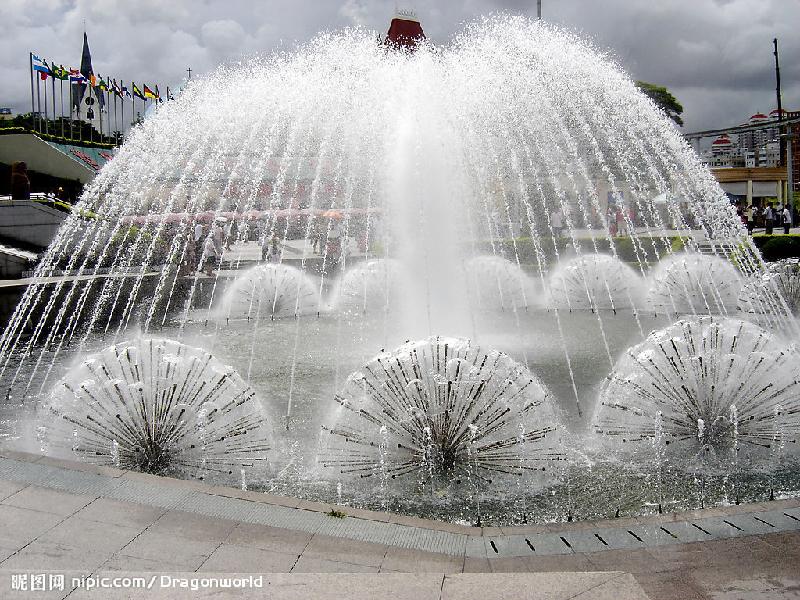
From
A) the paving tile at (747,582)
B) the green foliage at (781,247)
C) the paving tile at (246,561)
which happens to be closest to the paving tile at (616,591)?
the paving tile at (747,582)

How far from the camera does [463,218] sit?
595 inches

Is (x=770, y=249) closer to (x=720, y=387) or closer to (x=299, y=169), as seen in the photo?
(x=720, y=387)

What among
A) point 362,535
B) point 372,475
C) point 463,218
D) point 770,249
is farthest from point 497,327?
point 770,249

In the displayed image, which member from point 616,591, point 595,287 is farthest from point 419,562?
point 595,287

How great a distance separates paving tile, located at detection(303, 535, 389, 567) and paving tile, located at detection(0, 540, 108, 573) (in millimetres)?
1312

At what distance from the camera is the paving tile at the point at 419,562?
4543 millimetres


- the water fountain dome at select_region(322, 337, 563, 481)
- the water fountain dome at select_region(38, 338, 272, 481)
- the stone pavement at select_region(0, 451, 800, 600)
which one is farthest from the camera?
the water fountain dome at select_region(38, 338, 272, 481)

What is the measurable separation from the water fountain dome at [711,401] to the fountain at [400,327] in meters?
0.02

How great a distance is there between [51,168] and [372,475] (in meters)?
45.9

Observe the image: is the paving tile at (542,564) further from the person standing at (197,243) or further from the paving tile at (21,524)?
the person standing at (197,243)

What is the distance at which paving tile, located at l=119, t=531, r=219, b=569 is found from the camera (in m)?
4.56

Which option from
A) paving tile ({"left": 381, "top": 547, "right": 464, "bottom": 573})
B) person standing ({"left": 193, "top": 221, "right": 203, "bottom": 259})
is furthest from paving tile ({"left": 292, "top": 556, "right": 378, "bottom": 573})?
person standing ({"left": 193, "top": 221, "right": 203, "bottom": 259})

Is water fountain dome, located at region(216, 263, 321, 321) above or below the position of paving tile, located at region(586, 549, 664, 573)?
above

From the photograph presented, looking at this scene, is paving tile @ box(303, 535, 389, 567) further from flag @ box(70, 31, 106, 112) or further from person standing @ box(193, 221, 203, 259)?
flag @ box(70, 31, 106, 112)
